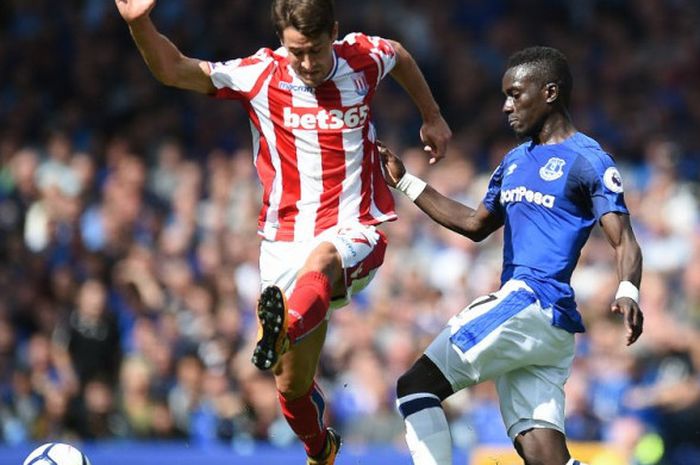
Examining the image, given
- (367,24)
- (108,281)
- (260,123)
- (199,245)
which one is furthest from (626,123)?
(260,123)

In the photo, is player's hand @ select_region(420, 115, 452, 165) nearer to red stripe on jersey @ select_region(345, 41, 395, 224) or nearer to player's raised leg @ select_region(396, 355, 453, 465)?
red stripe on jersey @ select_region(345, 41, 395, 224)

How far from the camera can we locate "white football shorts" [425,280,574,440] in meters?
6.87

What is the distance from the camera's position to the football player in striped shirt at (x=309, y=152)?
7285 millimetres

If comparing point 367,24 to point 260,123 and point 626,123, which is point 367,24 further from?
Answer: point 260,123

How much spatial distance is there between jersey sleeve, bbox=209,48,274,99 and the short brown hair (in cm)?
41

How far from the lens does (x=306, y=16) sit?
7.05 meters

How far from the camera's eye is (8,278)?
1430cm

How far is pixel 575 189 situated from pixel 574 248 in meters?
0.30

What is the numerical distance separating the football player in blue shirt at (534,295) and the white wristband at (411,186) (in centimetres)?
67

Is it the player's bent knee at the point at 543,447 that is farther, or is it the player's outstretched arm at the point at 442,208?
the player's outstretched arm at the point at 442,208

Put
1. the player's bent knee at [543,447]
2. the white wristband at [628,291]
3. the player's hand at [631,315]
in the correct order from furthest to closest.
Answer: the player's bent knee at [543,447], the white wristband at [628,291], the player's hand at [631,315]

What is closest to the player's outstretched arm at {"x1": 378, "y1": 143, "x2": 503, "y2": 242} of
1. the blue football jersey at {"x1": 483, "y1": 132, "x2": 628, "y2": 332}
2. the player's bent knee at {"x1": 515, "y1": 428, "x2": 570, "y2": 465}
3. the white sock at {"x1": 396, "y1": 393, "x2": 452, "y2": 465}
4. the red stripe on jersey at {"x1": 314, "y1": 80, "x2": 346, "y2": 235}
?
the red stripe on jersey at {"x1": 314, "y1": 80, "x2": 346, "y2": 235}

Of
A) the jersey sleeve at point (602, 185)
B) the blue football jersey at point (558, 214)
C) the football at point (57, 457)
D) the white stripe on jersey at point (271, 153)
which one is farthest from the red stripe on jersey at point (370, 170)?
the football at point (57, 457)

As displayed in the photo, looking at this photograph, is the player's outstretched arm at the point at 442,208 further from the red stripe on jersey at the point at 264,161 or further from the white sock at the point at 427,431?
the white sock at the point at 427,431
